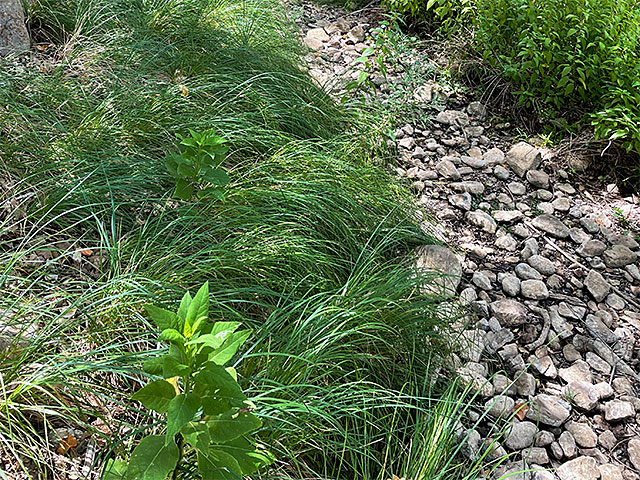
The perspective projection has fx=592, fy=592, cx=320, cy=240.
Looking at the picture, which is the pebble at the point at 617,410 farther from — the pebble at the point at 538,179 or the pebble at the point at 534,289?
the pebble at the point at 538,179

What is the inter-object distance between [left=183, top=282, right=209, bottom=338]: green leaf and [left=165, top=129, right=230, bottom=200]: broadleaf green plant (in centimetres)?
79

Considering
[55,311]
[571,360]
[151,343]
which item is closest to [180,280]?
[151,343]

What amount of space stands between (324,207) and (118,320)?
0.91m

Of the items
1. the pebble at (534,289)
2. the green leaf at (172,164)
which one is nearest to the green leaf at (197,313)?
the green leaf at (172,164)

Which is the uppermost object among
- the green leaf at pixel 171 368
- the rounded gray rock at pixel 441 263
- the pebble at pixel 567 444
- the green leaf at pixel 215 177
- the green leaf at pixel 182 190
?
the green leaf at pixel 171 368

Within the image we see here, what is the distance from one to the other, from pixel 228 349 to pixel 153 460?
0.27 meters

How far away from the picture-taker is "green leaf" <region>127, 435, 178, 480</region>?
120 cm

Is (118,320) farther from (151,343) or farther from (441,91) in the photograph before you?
(441,91)

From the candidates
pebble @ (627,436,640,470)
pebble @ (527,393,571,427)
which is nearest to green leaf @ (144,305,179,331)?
pebble @ (527,393,571,427)

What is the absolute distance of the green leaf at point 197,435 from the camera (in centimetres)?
121

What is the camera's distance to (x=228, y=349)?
1.31m

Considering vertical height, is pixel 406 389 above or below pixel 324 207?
below

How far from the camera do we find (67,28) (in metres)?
3.37

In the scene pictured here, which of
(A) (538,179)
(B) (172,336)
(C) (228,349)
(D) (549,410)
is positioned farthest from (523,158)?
(B) (172,336)
